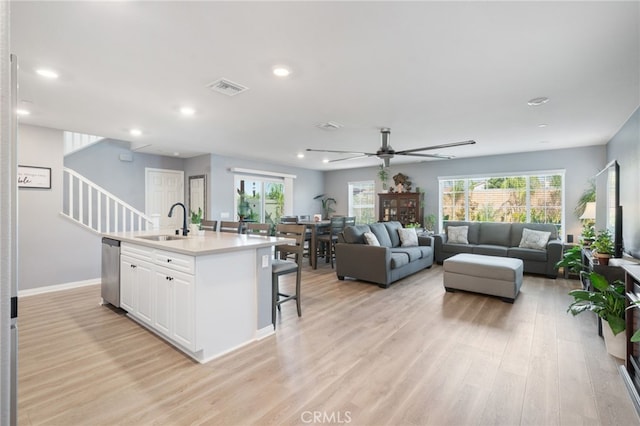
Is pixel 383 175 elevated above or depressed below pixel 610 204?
above

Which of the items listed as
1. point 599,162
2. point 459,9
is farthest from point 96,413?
point 599,162

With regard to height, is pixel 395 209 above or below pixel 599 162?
below

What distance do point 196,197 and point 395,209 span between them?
4828mm

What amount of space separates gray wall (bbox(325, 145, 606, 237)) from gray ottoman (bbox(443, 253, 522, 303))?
9.35 ft

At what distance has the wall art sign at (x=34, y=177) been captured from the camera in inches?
170

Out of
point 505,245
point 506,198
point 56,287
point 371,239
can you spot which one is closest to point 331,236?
point 371,239

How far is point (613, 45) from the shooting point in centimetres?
219

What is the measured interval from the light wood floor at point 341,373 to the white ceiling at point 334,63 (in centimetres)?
240

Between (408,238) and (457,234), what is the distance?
1.31 metres

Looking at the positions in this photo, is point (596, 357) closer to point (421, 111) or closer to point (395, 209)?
point (421, 111)

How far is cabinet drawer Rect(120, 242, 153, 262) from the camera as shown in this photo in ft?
9.73

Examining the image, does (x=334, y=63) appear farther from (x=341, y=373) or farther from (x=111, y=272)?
(x=111, y=272)

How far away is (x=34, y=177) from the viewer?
4430 mm

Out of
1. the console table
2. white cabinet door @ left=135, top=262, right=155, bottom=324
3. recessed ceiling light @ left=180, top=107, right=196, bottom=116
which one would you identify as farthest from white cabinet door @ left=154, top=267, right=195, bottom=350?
the console table
